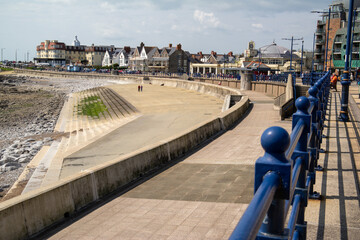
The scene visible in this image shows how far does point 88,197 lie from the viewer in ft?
21.3

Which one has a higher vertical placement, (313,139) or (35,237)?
(313,139)

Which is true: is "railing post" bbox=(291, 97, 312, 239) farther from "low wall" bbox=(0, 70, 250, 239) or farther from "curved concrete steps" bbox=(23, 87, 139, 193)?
"curved concrete steps" bbox=(23, 87, 139, 193)

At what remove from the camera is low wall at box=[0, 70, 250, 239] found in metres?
5.10

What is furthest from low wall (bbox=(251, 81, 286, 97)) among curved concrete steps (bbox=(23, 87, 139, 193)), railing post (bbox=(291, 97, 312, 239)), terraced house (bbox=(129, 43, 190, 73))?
terraced house (bbox=(129, 43, 190, 73))

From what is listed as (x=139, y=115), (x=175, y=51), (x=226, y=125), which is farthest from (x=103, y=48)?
(x=226, y=125)

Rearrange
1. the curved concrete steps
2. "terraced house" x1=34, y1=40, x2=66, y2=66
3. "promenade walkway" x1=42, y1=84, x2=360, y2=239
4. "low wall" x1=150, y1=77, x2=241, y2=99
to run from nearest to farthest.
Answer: "promenade walkway" x1=42, y1=84, x2=360, y2=239 → the curved concrete steps → "low wall" x1=150, y1=77, x2=241, y2=99 → "terraced house" x1=34, y1=40, x2=66, y2=66

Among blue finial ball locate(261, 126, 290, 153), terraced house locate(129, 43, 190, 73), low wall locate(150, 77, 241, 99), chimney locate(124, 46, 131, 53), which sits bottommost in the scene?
low wall locate(150, 77, 241, 99)

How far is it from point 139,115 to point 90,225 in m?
22.6

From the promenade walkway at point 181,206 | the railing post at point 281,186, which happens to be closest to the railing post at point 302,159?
the railing post at point 281,186

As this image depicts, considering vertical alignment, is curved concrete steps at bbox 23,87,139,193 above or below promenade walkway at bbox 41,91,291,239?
below

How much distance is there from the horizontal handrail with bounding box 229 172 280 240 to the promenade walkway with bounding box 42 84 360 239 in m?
2.70

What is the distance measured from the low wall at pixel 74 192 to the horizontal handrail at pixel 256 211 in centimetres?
437

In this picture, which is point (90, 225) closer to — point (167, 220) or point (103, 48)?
point (167, 220)

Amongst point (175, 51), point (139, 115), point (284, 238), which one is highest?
point (175, 51)
